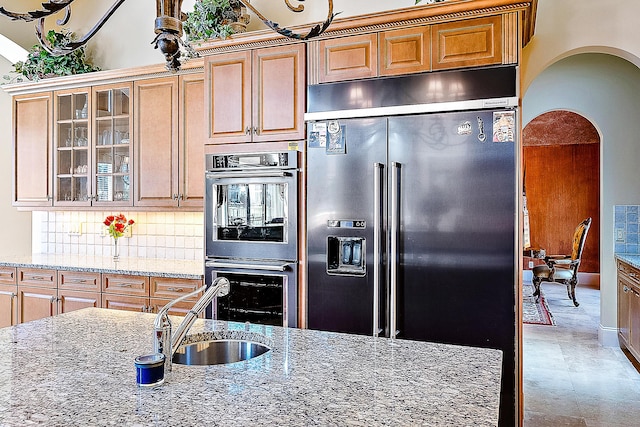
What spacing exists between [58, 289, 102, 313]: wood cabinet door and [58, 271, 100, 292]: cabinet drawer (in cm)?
4

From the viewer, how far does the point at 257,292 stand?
10.1 feet

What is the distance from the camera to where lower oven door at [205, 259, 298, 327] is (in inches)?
117

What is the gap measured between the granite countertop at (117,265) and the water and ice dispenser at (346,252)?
99 cm

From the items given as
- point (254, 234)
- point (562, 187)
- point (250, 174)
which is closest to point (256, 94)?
point (250, 174)

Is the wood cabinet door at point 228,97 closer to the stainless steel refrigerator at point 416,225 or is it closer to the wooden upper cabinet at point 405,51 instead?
the stainless steel refrigerator at point 416,225

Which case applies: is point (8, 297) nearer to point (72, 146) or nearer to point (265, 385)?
point (72, 146)

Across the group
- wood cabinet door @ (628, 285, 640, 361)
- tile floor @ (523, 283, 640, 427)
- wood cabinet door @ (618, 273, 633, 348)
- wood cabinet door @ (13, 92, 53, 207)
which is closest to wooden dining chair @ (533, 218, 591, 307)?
tile floor @ (523, 283, 640, 427)

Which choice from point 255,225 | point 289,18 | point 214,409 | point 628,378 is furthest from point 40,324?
point 628,378

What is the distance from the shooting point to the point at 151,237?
429cm

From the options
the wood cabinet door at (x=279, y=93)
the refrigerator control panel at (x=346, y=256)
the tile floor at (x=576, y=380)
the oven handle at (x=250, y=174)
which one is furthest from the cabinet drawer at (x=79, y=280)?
the tile floor at (x=576, y=380)

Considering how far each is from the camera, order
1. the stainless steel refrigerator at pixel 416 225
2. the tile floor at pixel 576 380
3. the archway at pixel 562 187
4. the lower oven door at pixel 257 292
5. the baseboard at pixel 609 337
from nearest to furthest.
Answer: the stainless steel refrigerator at pixel 416 225, the lower oven door at pixel 257 292, the tile floor at pixel 576 380, the baseboard at pixel 609 337, the archway at pixel 562 187

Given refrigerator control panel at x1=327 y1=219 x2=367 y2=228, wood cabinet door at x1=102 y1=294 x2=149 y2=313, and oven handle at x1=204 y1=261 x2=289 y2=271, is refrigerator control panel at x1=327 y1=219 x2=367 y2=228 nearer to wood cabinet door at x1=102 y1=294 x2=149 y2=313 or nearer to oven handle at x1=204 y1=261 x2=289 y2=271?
oven handle at x1=204 y1=261 x2=289 y2=271

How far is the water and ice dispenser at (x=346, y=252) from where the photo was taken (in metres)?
2.78

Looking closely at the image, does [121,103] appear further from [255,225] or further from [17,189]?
[255,225]
